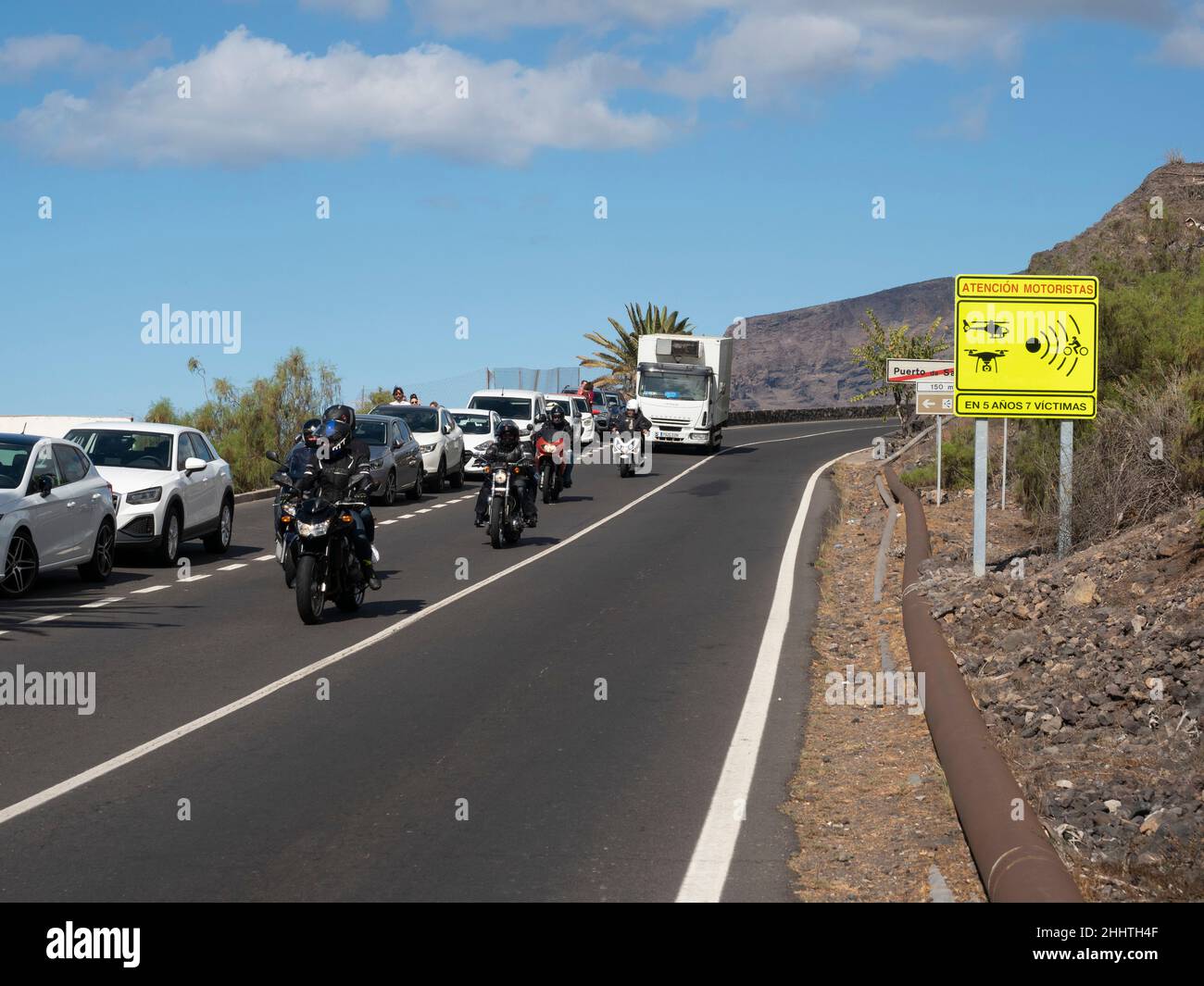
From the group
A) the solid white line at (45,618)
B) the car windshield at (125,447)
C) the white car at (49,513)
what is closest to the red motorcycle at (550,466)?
the car windshield at (125,447)

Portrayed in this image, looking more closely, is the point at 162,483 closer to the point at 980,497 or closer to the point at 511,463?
the point at 511,463

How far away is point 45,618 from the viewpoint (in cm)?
1390

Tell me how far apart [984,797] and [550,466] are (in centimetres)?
2161

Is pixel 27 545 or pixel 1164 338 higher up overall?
pixel 1164 338

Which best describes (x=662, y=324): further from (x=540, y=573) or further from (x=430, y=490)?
(x=540, y=573)

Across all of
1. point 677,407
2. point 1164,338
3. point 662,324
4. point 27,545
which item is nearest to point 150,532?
point 27,545

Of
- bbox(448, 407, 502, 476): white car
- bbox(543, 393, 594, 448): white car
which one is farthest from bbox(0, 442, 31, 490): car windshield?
bbox(543, 393, 594, 448): white car

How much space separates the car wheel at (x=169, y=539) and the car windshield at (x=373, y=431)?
9303 mm

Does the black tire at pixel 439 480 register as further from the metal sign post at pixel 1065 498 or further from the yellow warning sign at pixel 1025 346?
the metal sign post at pixel 1065 498

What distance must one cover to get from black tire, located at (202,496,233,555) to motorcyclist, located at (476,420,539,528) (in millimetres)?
3419

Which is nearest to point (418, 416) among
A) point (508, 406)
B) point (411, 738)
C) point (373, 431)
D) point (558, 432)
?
point (373, 431)
